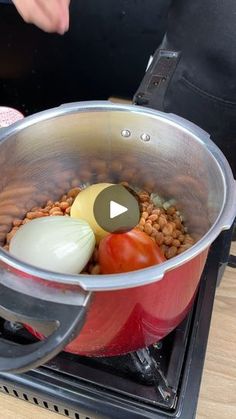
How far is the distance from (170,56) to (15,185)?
0.28 m

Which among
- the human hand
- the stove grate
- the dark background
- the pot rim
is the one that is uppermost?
the human hand

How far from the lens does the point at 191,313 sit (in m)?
0.47

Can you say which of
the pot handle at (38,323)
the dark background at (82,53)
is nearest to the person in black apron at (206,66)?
the dark background at (82,53)

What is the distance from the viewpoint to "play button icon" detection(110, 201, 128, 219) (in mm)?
453

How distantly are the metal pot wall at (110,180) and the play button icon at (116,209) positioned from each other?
0.26 ft

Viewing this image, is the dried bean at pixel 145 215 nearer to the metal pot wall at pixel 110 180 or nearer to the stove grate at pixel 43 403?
the metal pot wall at pixel 110 180

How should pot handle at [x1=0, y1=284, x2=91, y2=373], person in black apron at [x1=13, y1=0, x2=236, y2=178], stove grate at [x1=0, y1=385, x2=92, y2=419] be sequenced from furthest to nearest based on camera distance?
person in black apron at [x1=13, y1=0, x2=236, y2=178] → stove grate at [x1=0, y1=385, x2=92, y2=419] → pot handle at [x1=0, y1=284, x2=91, y2=373]

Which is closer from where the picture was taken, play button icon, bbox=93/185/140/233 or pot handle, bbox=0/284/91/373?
pot handle, bbox=0/284/91/373

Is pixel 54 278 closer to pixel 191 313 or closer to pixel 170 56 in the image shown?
pixel 191 313

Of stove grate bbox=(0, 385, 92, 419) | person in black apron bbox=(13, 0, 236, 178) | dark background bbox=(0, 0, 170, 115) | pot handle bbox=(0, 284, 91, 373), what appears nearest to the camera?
pot handle bbox=(0, 284, 91, 373)

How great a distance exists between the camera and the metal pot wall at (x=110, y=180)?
32 centimetres

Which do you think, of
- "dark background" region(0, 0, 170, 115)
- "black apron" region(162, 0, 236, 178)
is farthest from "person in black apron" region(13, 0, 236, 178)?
"dark background" region(0, 0, 170, 115)

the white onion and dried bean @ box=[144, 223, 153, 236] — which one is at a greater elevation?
the white onion

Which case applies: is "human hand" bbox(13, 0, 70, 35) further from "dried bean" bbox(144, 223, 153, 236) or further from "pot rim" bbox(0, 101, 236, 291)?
"dried bean" bbox(144, 223, 153, 236)
